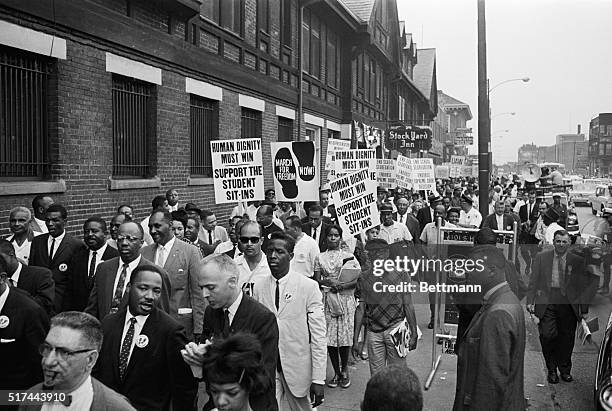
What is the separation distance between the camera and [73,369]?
2.92 meters

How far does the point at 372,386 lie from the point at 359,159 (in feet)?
22.5

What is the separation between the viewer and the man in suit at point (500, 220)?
41.4 ft

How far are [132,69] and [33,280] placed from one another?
22.1ft

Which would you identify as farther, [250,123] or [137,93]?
[250,123]

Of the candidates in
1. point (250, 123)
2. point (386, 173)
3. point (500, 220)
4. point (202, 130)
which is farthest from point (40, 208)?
point (386, 173)

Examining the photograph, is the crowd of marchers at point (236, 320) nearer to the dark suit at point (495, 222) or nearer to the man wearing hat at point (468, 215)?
the dark suit at point (495, 222)

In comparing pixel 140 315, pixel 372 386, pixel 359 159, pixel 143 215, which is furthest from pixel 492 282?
pixel 143 215

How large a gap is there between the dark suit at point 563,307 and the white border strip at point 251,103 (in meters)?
9.42

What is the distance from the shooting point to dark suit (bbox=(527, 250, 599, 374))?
7.70 m

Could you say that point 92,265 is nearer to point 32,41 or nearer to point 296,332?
point 296,332

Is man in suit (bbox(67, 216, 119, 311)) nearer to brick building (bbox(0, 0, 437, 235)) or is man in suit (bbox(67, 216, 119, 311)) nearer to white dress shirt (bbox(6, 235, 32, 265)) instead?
white dress shirt (bbox(6, 235, 32, 265))

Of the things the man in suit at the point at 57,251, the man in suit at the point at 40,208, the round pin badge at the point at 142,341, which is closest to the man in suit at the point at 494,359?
the round pin badge at the point at 142,341

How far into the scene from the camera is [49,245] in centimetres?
670

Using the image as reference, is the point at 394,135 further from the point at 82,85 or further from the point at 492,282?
the point at 492,282
